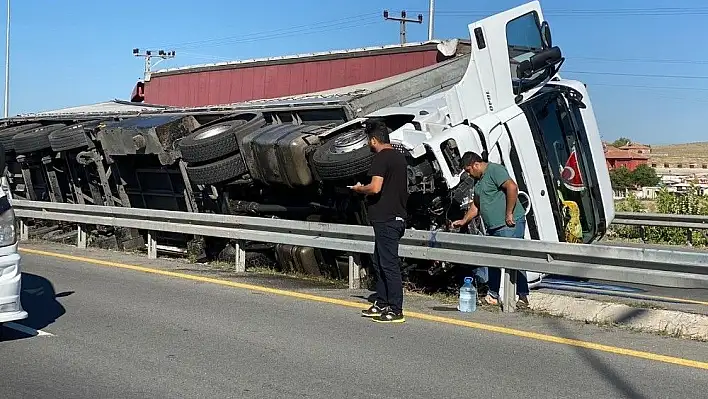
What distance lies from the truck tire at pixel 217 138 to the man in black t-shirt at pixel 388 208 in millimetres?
4102

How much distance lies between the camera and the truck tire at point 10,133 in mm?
17547

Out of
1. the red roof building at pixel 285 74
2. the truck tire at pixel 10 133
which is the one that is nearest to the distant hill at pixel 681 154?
the red roof building at pixel 285 74

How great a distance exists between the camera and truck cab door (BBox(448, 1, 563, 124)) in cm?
1012

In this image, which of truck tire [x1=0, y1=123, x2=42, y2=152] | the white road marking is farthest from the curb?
truck tire [x1=0, y1=123, x2=42, y2=152]

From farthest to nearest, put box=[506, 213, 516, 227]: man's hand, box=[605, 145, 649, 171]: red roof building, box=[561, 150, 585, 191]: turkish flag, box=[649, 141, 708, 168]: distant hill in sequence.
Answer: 1. box=[649, 141, 708, 168]: distant hill
2. box=[605, 145, 649, 171]: red roof building
3. box=[561, 150, 585, 191]: turkish flag
4. box=[506, 213, 516, 227]: man's hand

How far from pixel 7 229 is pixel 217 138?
5.13 metres

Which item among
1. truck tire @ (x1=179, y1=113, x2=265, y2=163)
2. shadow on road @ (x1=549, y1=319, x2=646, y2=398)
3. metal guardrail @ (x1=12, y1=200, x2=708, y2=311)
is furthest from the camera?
truck tire @ (x1=179, y1=113, x2=265, y2=163)

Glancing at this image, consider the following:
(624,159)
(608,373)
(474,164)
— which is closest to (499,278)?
(474,164)

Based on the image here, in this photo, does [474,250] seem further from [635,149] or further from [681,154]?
[681,154]

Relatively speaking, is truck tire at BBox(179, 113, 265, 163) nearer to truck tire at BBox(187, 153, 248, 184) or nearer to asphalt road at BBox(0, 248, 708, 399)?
truck tire at BBox(187, 153, 248, 184)

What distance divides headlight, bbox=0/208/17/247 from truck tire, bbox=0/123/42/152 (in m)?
10.8

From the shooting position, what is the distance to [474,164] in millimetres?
8938

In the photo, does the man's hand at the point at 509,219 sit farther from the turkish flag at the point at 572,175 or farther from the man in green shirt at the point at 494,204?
the turkish flag at the point at 572,175

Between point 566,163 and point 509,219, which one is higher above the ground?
point 566,163
